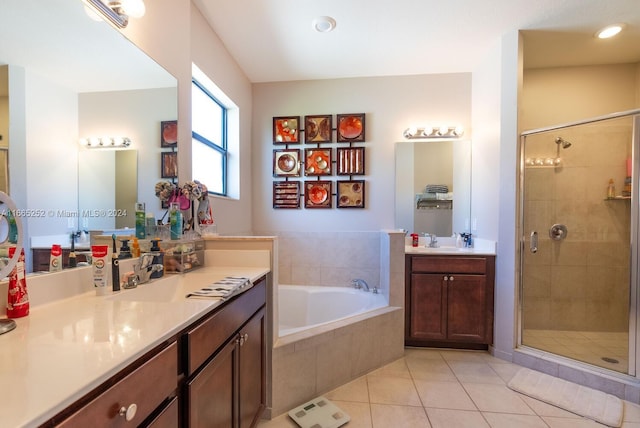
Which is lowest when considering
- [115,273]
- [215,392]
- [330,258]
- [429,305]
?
[429,305]

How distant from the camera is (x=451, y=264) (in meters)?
2.39

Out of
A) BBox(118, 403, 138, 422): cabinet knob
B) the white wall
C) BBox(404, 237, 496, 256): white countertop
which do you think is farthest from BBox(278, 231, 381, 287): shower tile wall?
BBox(118, 403, 138, 422): cabinet knob

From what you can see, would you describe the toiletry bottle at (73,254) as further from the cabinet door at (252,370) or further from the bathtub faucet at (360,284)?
the bathtub faucet at (360,284)

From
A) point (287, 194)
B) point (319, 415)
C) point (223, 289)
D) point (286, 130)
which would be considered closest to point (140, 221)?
point (223, 289)

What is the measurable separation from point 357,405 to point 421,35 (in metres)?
2.79

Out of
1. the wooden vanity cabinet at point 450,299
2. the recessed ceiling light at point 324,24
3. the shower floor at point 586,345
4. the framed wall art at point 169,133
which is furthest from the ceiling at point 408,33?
the shower floor at point 586,345

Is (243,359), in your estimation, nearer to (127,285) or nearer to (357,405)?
(127,285)

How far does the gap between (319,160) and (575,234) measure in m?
2.39

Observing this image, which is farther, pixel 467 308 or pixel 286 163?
pixel 286 163

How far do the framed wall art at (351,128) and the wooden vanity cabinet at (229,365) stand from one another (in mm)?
1928

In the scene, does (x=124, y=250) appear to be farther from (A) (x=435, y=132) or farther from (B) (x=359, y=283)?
(A) (x=435, y=132)

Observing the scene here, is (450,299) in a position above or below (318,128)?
below

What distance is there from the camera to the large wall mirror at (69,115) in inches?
33.7

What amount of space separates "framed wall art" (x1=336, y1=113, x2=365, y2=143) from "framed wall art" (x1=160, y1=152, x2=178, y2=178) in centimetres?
179
